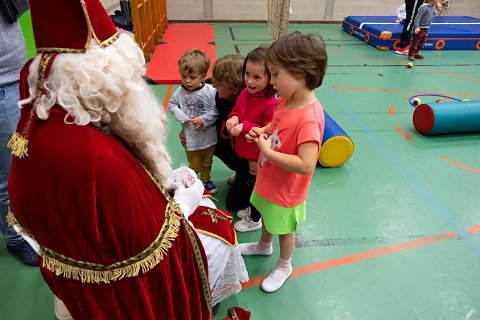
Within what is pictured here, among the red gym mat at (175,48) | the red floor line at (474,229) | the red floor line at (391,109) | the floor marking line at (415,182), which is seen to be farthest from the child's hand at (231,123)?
the red floor line at (391,109)

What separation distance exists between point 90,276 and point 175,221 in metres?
0.33

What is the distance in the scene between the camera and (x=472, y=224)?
8.04ft

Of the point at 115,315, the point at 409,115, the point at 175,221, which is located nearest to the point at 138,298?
the point at 115,315

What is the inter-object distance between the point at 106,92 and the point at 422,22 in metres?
7.23

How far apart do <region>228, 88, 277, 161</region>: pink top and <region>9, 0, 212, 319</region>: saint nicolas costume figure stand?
0.82 metres

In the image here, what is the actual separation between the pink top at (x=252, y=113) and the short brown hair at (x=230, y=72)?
0.17m

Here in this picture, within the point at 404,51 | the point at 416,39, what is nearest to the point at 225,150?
the point at 416,39

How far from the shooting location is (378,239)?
2301 millimetres

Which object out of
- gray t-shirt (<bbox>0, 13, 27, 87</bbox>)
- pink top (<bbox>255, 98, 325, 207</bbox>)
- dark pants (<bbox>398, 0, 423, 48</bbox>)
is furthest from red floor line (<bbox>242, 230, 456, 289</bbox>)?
dark pants (<bbox>398, 0, 423, 48</bbox>)

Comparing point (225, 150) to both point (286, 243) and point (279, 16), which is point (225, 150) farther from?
point (279, 16)

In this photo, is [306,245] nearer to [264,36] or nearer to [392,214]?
[392,214]

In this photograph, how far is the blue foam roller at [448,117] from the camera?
136 inches

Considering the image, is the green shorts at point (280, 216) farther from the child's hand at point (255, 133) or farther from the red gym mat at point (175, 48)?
the red gym mat at point (175, 48)

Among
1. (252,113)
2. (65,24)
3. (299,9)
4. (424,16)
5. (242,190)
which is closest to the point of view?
(65,24)
